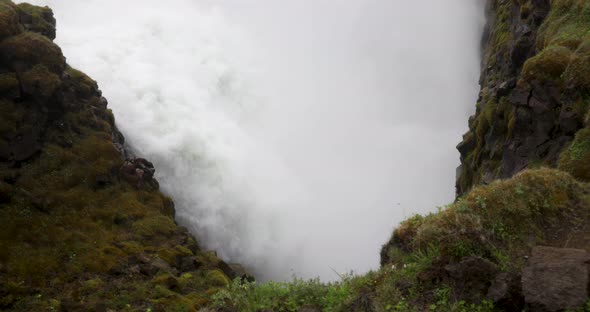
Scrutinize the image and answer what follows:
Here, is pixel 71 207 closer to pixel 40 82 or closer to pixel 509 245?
pixel 40 82

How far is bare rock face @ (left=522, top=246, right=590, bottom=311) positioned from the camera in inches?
341

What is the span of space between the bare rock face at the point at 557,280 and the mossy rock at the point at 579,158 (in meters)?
12.3

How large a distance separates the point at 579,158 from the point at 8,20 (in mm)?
60890

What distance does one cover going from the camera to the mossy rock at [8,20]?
54688 millimetres

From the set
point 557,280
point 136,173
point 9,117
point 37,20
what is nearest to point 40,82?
point 9,117

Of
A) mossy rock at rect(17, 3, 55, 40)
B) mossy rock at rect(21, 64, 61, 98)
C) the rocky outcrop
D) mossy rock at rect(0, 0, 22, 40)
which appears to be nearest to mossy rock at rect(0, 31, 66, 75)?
mossy rock at rect(0, 0, 22, 40)

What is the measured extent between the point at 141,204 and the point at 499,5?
55.1 metres

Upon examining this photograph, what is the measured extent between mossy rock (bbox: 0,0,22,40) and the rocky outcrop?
55.0 metres

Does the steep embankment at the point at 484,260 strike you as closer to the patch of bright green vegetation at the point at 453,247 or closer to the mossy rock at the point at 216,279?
the patch of bright green vegetation at the point at 453,247

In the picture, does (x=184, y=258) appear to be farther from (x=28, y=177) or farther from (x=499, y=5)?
(x=499, y=5)

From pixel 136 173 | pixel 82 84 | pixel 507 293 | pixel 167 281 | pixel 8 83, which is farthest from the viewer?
pixel 82 84

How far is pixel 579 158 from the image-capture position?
21.2 meters

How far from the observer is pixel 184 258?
48375mm

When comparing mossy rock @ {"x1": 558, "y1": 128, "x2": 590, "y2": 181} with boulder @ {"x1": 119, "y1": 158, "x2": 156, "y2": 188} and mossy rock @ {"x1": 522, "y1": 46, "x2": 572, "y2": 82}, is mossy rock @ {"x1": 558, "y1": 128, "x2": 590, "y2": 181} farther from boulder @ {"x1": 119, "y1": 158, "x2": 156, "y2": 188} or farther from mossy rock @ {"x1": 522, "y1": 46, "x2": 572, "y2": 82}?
boulder @ {"x1": 119, "y1": 158, "x2": 156, "y2": 188}
